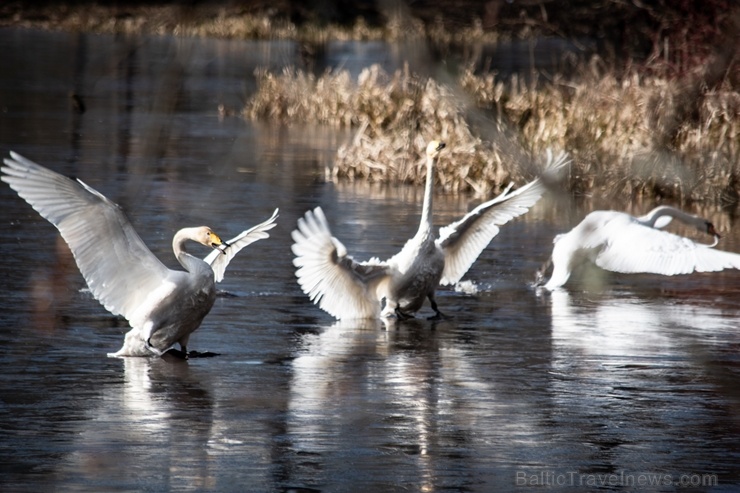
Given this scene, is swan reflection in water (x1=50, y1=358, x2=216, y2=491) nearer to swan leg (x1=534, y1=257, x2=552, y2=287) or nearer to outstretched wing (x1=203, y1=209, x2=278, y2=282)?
outstretched wing (x1=203, y1=209, x2=278, y2=282)

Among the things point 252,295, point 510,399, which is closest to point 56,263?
point 252,295

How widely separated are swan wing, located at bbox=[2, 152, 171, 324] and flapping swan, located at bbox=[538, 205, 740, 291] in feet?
12.5

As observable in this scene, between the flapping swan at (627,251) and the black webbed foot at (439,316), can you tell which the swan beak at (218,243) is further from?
the flapping swan at (627,251)

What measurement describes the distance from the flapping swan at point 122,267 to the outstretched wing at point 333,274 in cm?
120

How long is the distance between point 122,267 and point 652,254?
472 centimetres

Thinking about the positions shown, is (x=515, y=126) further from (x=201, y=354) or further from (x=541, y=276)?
(x=201, y=354)

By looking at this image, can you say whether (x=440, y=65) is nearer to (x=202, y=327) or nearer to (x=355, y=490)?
(x=355, y=490)

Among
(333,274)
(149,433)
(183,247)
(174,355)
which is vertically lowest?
(149,433)

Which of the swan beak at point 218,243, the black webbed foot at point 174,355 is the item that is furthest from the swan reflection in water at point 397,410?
the swan beak at point 218,243

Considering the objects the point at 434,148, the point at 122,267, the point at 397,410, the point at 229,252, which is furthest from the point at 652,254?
the point at 122,267

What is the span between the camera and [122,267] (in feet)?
30.0

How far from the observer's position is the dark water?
6691mm

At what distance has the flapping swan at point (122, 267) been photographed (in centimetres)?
884

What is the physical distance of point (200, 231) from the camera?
945cm
